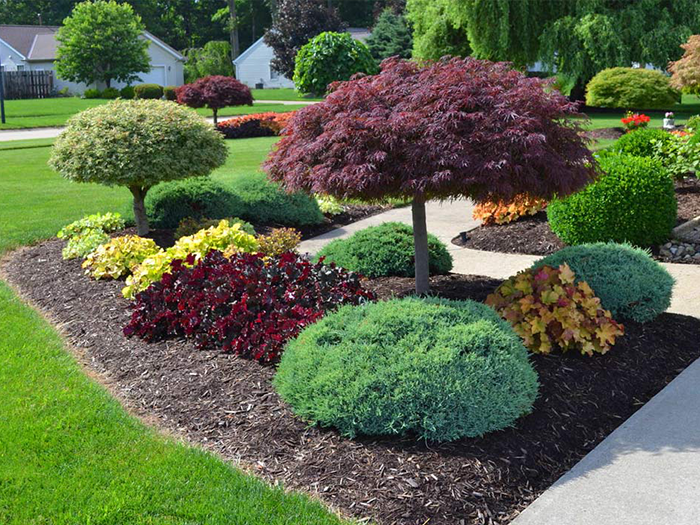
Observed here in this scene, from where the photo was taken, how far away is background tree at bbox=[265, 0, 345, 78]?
46000 millimetres

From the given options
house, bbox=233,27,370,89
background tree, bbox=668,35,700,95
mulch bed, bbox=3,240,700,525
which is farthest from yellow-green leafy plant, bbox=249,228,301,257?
house, bbox=233,27,370,89

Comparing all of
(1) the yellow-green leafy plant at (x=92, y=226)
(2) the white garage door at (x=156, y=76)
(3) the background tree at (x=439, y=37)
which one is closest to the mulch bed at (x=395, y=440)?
(1) the yellow-green leafy plant at (x=92, y=226)

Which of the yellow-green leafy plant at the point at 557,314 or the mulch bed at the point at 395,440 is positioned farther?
the yellow-green leafy plant at the point at 557,314

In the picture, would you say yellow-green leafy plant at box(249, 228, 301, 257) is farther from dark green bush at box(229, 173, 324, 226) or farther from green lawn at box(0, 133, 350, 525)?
green lawn at box(0, 133, 350, 525)

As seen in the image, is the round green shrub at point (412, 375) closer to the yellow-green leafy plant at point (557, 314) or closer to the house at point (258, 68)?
the yellow-green leafy plant at point (557, 314)

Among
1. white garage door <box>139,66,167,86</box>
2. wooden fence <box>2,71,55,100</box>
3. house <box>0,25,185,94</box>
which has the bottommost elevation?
wooden fence <box>2,71,55,100</box>

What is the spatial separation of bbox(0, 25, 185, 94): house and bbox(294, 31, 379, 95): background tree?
3149cm

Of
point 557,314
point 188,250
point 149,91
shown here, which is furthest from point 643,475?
point 149,91

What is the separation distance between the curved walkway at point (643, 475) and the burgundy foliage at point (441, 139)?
158cm

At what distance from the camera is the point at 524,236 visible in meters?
9.49

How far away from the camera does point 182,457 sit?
14.0ft

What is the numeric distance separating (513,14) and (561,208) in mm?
20675

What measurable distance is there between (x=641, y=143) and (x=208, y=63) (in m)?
44.7

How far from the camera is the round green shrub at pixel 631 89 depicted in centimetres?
2114
